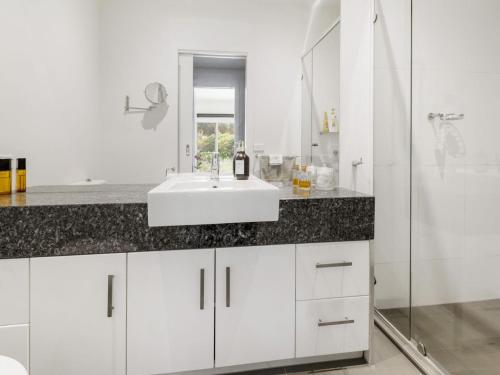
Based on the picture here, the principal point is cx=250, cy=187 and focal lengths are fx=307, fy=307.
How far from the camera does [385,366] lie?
62.2 inches

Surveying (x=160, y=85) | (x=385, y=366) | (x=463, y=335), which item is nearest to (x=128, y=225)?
(x=160, y=85)

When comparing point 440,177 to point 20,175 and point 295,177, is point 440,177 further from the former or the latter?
point 20,175

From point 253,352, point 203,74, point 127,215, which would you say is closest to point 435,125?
point 203,74

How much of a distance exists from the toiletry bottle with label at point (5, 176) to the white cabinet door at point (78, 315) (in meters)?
0.45

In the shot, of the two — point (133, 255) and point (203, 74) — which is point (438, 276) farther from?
point (203, 74)

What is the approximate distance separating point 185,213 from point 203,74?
35.4 inches

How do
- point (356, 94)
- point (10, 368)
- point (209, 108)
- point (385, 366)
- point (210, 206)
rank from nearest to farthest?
point (10, 368)
point (210, 206)
point (385, 366)
point (209, 108)
point (356, 94)

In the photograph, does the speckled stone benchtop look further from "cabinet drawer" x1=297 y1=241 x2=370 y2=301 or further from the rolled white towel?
the rolled white towel

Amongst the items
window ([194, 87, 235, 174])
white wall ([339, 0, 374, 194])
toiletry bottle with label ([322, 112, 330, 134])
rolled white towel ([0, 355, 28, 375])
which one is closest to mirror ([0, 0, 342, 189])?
window ([194, 87, 235, 174])

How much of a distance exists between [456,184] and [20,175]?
2084 millimetres

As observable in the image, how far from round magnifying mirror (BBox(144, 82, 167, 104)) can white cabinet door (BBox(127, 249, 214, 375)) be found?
89 centimetres

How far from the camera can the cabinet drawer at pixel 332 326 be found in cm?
148

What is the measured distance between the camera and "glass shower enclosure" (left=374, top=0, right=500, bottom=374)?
1.30 metres

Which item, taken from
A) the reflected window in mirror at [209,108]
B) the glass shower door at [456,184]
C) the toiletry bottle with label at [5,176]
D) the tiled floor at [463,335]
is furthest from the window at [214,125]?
the tiled floor at [463,335]
